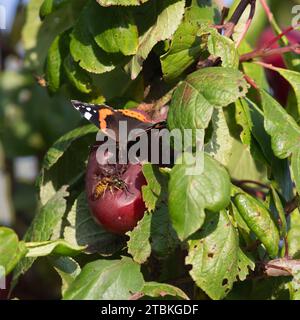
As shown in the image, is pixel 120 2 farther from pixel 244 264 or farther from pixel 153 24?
pixel 244 264

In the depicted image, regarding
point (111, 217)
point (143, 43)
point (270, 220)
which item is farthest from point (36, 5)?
point (270, 220)

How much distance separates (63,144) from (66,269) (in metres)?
0.18

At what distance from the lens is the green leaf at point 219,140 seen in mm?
1049

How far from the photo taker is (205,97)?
951 mm

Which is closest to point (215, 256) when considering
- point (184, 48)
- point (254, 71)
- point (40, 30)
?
point (184, 48)

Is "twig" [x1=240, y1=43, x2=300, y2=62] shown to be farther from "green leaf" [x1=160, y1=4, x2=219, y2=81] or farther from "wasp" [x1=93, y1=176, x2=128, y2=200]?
"wasp" [x1=93, y1=176, x2=128, y2=200]

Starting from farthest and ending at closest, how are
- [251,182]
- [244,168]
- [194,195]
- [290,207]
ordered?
1. [244,168]
2. [251,182]
3. [290,207]
4. [194,195]

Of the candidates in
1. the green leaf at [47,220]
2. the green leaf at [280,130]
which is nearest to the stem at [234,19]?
the green leaf at [280,130]

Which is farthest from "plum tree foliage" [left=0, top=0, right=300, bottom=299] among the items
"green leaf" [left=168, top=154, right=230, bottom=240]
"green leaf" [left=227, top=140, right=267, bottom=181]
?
"green leaf" [left=227, top=140, right=267, bottom=181]

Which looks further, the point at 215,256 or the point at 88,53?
the point at 88,53

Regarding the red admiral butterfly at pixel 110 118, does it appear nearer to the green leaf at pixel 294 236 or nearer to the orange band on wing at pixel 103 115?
the orange band on wing at pixel 103 115

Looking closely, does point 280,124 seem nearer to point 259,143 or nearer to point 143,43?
point 259,143

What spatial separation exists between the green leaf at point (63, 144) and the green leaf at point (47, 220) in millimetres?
46

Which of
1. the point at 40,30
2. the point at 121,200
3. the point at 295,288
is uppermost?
the point at 40,30
